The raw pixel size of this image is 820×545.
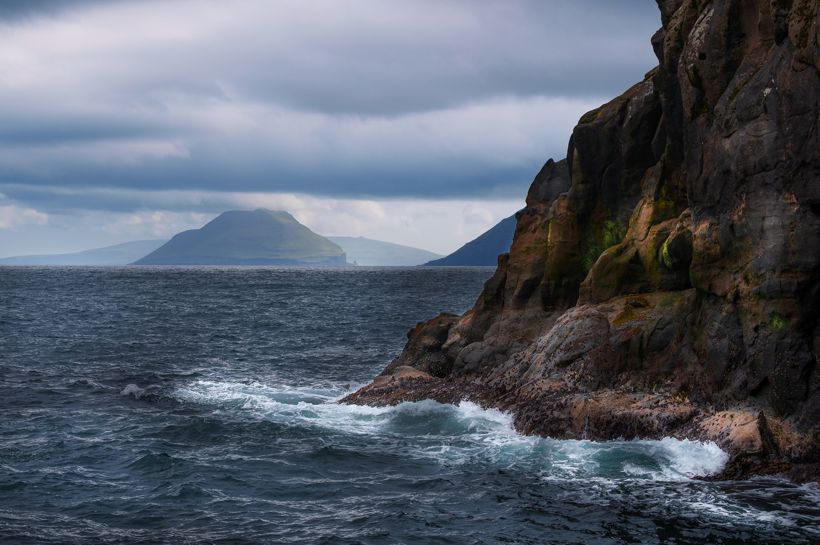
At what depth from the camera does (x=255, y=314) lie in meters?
102

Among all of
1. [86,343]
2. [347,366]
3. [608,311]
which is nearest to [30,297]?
[86,343]

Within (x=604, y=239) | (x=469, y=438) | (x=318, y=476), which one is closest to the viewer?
(x=318, y=476)

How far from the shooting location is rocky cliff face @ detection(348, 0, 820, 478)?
26359mm

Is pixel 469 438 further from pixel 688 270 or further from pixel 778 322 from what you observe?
pixel 778 322

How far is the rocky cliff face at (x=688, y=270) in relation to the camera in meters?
26.4

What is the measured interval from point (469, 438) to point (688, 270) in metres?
11.8

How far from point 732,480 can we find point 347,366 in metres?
35.8

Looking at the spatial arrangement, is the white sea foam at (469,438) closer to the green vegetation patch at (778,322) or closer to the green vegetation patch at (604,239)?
the green vegetation patch at (778,322)

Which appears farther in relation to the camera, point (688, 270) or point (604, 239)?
point (604, 239)

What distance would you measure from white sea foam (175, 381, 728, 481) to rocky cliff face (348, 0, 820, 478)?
1031 mm

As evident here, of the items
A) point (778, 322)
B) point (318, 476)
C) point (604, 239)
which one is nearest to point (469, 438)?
point (318, 476)

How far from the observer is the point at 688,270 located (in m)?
33.5

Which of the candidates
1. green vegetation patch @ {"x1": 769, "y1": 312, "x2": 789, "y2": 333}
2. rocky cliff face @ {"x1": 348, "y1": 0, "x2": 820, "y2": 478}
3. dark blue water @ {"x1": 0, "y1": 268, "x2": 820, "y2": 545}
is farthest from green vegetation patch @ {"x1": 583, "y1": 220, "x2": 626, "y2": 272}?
green vegetation patch @ {"x1": 769, "y1": 312, "x2": 789, "y2": 333}

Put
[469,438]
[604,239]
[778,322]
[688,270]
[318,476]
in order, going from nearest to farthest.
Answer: [778,322]
[318,476]
[469,438]
[688,270]
[604,239]
